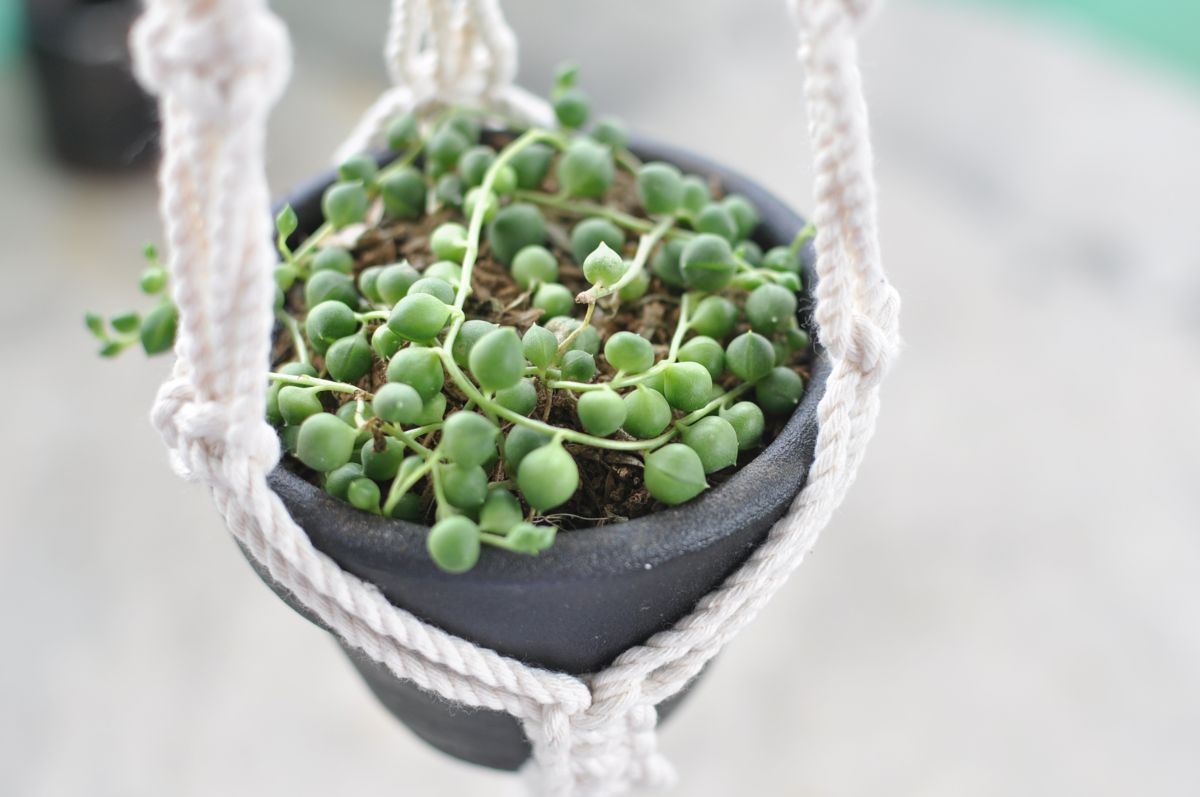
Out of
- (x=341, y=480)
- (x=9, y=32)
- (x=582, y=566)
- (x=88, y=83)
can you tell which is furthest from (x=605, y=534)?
(x=9, y=32)

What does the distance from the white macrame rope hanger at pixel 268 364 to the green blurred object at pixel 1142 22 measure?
1564mm

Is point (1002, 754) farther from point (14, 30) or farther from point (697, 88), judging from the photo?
point (14, 30)

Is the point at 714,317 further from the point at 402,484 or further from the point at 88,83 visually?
A: the point at 88,83

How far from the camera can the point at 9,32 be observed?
5.58ft

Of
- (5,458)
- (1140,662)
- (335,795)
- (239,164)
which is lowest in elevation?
(5,458)

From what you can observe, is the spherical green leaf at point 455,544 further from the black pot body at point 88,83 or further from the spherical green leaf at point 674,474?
the black pot body at point 88,83

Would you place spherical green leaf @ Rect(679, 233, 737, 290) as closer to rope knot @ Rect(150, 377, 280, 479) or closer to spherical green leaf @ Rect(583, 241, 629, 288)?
spherical green leaf @ Rect(583, 241, 629, 288)

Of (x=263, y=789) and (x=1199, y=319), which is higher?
(x=1199, y=319)

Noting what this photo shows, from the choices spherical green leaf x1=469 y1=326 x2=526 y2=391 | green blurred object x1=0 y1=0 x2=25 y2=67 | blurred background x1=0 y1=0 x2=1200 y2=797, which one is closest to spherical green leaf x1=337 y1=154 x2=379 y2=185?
spherical green leaf x1=469 y1=326 x2=526 y2=391

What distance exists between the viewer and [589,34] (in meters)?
1.72

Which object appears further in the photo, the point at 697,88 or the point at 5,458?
the point at 697,88

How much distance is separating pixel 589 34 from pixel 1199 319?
995mm

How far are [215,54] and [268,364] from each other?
130mm

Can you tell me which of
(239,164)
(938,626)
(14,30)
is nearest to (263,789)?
(938,626)
